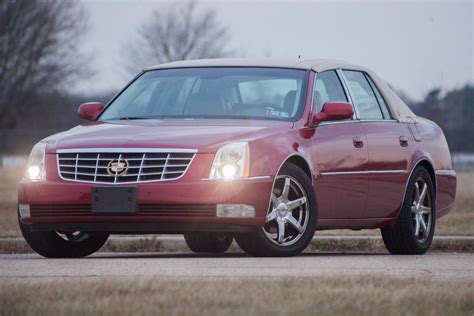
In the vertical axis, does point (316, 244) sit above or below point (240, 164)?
below

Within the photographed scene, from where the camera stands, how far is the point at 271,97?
33.9 feet

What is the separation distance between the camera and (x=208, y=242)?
11.5 m

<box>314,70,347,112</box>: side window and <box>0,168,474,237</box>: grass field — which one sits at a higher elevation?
<box>314,70,347,112</box>: side window

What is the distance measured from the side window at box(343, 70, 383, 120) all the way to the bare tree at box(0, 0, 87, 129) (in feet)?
176

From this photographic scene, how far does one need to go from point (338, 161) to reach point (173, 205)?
1773mm

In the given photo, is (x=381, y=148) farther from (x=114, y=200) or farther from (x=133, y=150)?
(x=114, y=200)

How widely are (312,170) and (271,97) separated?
0.76 meters

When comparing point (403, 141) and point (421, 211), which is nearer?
point (403, 141)

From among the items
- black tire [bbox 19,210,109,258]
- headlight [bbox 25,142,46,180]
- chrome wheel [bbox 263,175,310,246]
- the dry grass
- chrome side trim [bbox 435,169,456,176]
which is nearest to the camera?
the dry grass

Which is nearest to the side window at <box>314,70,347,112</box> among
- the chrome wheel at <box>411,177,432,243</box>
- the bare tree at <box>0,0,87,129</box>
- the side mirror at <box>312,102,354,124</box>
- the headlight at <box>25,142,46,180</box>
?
the side mirror at <box>312,102,354,124</box>

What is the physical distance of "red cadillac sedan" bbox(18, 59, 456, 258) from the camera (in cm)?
915

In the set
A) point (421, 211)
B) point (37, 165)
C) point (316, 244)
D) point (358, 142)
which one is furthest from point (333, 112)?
point (316, 244)

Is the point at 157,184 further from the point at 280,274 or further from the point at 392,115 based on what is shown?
the point at 392,115

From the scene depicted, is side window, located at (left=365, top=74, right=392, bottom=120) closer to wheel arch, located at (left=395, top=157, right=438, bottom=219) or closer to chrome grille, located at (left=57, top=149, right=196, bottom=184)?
wheel arch, located at (left=395, top=157, right=438, bottom=219)
